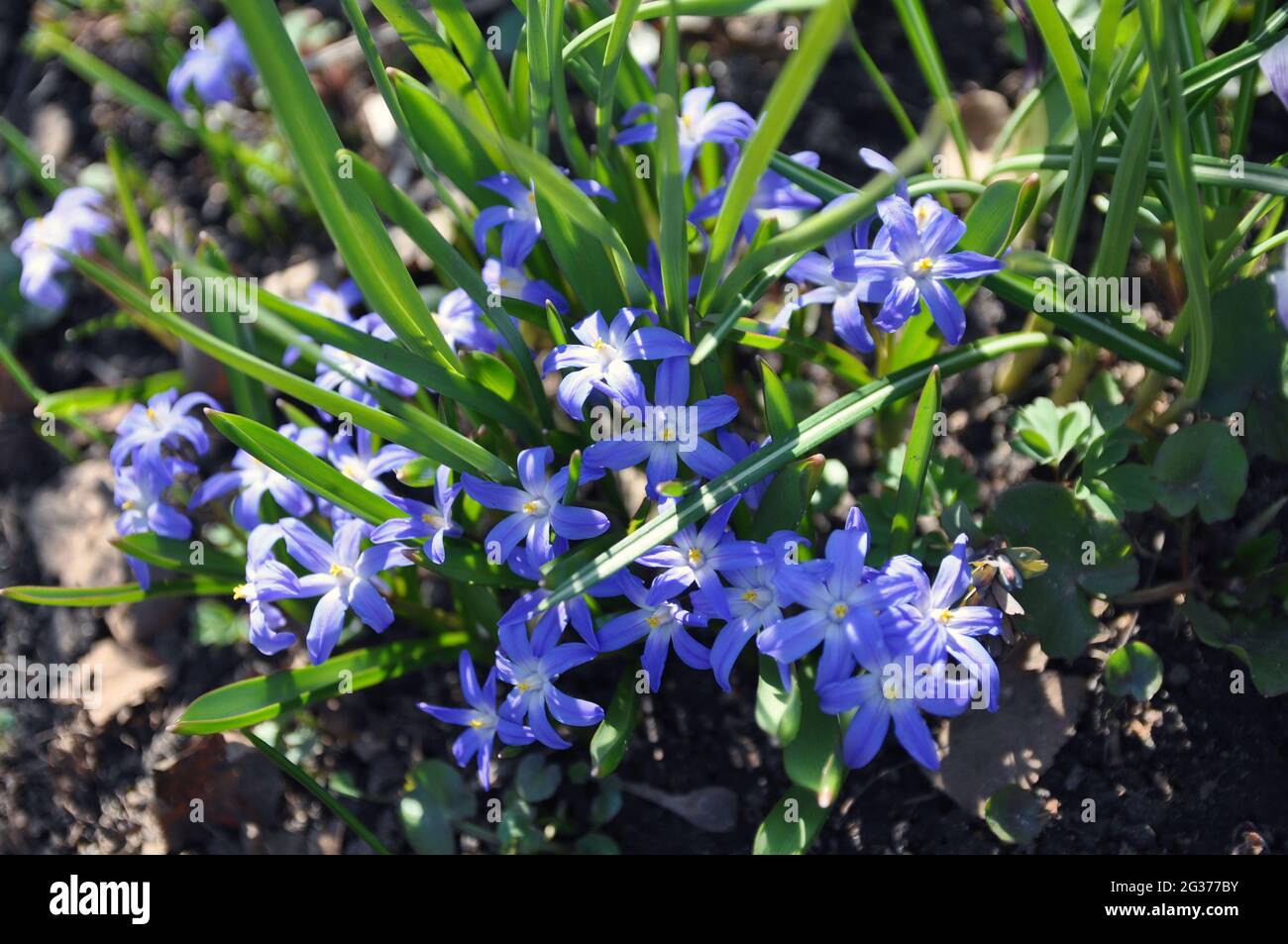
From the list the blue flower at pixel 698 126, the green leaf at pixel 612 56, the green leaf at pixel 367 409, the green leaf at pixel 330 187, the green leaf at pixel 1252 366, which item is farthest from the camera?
the blue flower at pixel 698 126

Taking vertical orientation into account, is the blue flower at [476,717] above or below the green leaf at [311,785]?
above

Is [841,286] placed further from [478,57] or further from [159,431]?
[159,431]

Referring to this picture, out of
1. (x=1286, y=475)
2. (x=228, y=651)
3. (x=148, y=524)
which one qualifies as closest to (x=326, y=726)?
(x=228, y=651)

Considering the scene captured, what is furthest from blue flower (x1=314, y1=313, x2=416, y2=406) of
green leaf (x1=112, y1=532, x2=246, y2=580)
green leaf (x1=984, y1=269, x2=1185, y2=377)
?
green leaf (x1=984, y1=269, x2=1185, y2=377)

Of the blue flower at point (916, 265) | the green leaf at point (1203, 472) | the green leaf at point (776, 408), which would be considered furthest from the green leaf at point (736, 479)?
the green leaf at point (1203, 472)

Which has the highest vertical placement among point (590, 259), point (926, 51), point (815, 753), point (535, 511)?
point (926, 51)

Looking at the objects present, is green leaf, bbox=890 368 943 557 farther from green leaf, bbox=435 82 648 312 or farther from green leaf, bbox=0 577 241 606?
green leaf, bbox=0 577 241 606

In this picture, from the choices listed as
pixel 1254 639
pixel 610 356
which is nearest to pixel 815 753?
pixel 610 356

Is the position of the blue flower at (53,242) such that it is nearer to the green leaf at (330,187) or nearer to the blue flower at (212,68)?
the blue flower at (212,68)
